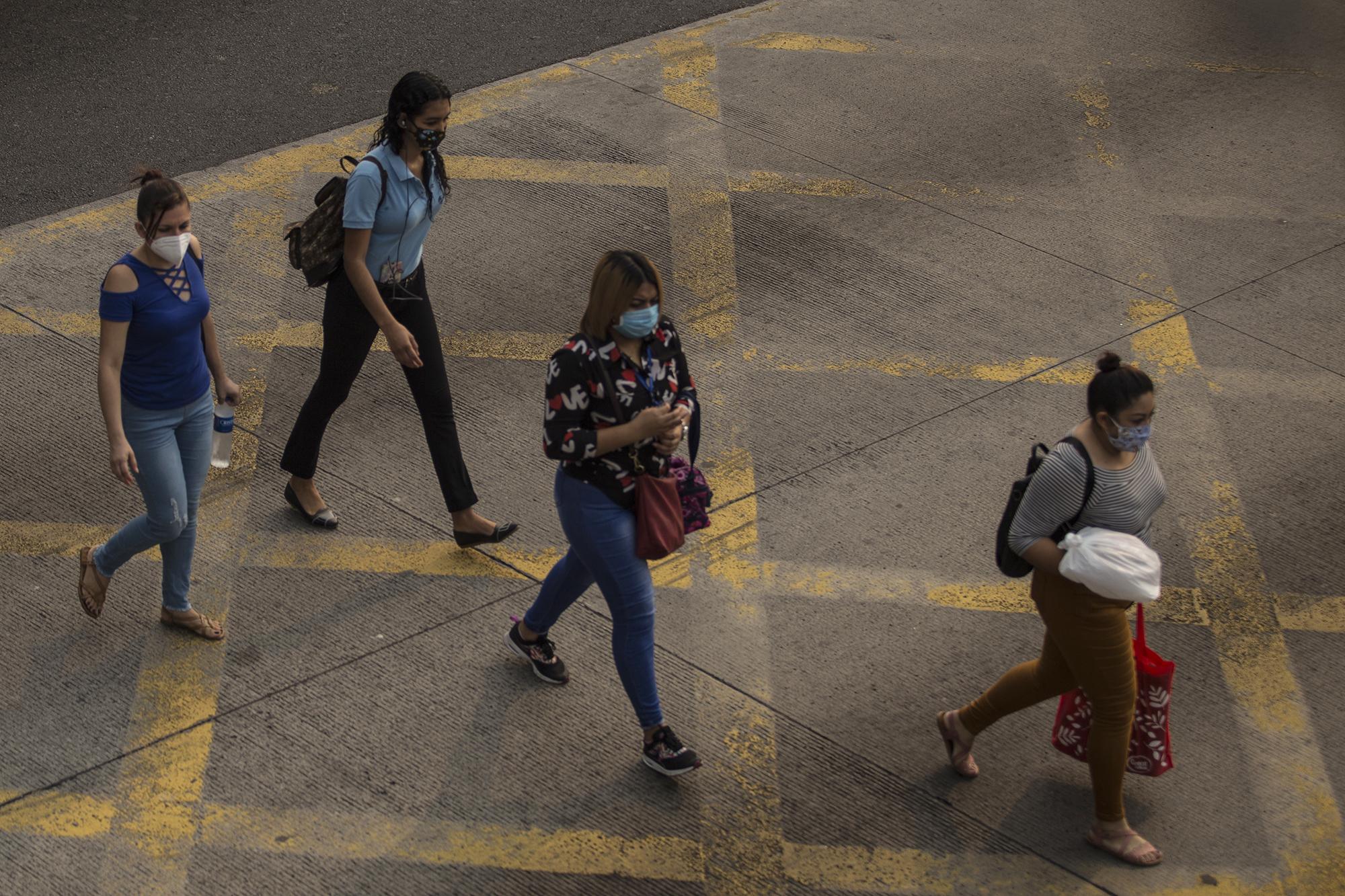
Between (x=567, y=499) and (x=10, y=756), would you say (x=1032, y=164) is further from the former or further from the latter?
(x=10, y=756)

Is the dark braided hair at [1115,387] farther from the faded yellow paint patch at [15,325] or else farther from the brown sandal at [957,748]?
the faded yellow paint patch at [15,325]

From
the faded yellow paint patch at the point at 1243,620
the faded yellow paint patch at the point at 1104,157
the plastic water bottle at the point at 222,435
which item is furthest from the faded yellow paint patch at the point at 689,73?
the plastic water bottle at the point at 222,435

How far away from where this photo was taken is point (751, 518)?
657 centimetres

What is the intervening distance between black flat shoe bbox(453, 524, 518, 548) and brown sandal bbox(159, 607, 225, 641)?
1.03 m

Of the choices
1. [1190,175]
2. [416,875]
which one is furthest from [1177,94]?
[416,875]

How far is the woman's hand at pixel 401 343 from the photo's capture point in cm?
566

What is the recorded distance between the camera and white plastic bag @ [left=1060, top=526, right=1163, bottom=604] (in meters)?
4.43

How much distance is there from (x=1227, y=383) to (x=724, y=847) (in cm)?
418

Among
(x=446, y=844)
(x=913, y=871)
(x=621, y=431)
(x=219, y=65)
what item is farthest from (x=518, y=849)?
(x=219, y=65)

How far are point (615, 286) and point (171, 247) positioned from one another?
154cm

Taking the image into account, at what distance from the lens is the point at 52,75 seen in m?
10.4

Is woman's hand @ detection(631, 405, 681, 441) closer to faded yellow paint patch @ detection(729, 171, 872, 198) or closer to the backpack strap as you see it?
the backpack strap

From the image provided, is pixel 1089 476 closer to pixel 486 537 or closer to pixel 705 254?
pixel 486 537

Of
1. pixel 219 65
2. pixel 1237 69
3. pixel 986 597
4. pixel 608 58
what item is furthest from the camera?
pixel 1237 69
